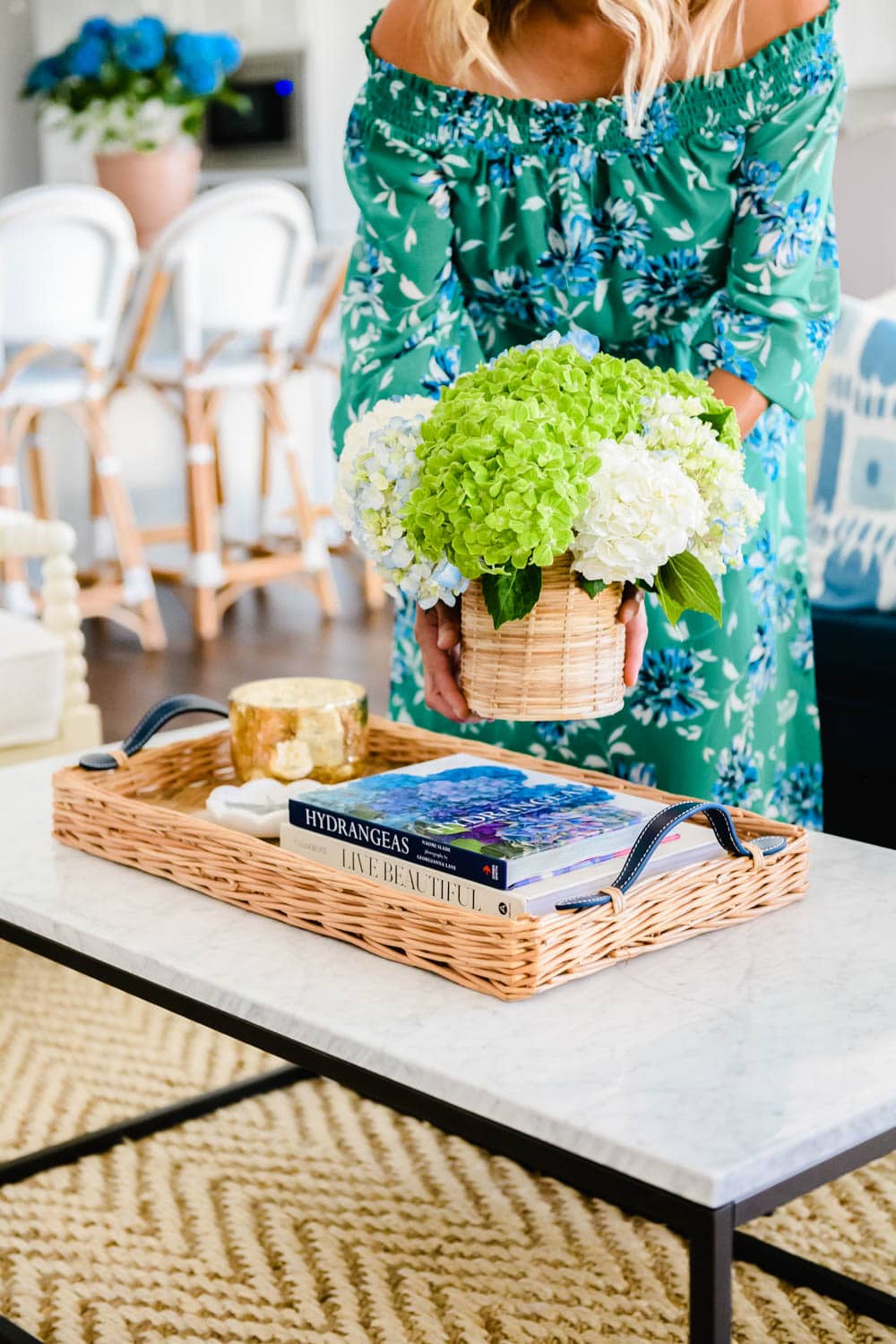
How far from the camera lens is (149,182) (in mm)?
4801

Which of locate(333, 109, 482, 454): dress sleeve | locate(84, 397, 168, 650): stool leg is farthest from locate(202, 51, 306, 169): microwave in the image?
locate(333, 109, 482, 454): dress sleeve

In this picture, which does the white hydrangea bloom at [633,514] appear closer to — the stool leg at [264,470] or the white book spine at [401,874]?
the white book spine at [401,874]

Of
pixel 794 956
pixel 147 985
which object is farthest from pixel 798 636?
pixel 147 985

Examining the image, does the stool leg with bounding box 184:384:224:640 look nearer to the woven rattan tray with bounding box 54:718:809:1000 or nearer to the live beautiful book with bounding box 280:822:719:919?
the woven rattan tray with bounding box 54:718:809:1000

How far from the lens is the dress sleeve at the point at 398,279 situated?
1455mm

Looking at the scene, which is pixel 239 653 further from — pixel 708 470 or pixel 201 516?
pixel 708 470

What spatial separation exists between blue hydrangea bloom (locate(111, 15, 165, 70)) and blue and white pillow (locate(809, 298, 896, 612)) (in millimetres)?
3113

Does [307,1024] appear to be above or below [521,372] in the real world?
below

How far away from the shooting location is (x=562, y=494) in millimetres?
1023

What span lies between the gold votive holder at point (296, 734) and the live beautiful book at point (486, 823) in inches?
4.3

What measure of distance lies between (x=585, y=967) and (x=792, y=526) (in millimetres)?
737

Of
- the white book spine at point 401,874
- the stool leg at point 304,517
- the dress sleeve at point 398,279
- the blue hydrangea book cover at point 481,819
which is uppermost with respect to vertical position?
the dress sleeve at point 398,279

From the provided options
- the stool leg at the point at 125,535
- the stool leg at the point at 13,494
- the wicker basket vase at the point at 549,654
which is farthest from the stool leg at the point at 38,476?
the wicker basket vase at the point at 549,654

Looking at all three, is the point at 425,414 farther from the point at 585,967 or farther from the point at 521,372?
the point at 585,967
